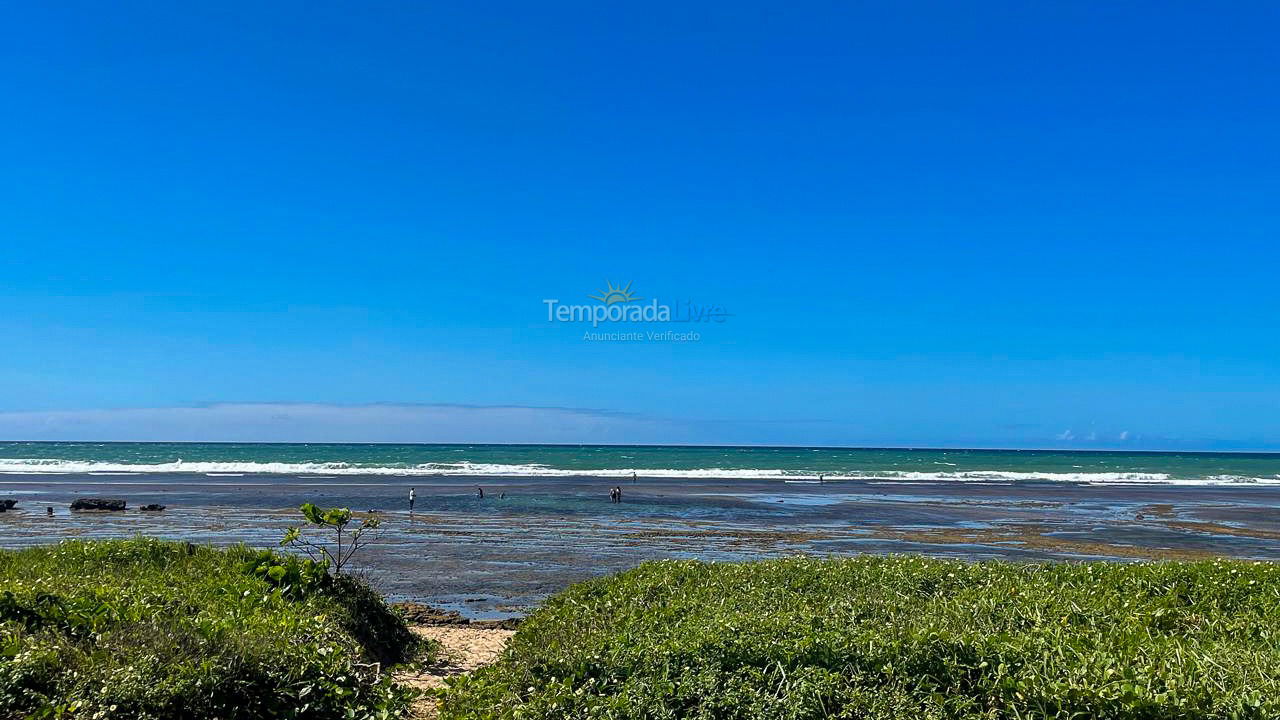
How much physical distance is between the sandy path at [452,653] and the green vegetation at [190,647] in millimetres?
623

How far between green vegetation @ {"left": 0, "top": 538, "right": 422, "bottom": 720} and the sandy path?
623 millimetres

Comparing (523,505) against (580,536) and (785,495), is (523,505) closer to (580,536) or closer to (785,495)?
(580,536)

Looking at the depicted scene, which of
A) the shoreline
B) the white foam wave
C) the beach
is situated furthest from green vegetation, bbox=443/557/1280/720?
the white foam wave

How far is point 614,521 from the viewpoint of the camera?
33.9 meters

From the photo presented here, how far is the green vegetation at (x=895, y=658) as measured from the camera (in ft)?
19.2

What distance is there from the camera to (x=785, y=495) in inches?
2092

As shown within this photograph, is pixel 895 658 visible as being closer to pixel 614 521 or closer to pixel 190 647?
pixel 190 647

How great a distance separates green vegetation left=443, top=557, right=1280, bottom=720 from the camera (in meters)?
5.87

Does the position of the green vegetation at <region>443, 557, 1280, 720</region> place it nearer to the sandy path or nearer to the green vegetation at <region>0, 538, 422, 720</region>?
the green vegetation at <region>0, 538, 422, 720</region>

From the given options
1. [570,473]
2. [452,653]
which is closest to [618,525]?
[452,653]

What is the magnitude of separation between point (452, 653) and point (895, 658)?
278 inches

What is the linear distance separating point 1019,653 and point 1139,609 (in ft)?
9.68

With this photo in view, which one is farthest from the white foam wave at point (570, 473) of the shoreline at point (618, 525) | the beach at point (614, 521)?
the shoreline at point (618, 525)

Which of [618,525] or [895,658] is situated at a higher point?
[895,658]
